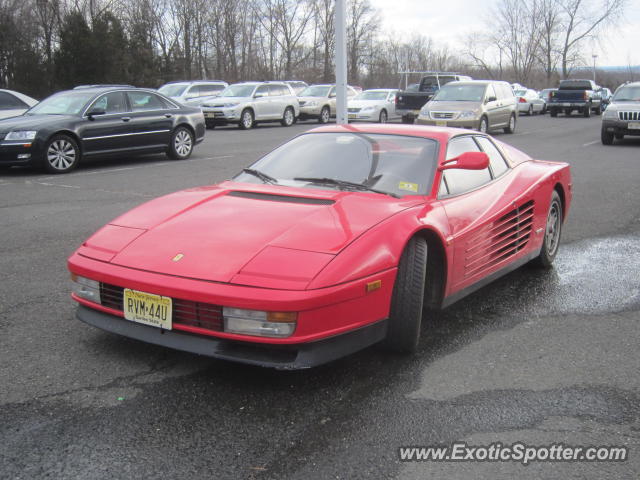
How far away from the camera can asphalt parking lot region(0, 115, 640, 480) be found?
2.64 metres

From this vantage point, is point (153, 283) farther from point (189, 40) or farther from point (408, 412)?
point (189, 40)

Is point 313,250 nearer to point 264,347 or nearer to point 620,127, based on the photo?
point 264,347

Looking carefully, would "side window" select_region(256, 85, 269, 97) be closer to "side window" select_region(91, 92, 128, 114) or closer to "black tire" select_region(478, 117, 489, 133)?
"black tire" select_region(478, 117, 489, 133)

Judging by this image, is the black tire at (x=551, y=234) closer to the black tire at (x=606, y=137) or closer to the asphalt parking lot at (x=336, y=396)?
the asphalt parking lot at (x=336, y=396)

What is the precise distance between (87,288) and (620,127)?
1605 centimetres

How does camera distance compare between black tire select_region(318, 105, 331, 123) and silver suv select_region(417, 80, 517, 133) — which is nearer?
silver suv select_region(417, 80, 517, 133)

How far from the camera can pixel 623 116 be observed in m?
16.6

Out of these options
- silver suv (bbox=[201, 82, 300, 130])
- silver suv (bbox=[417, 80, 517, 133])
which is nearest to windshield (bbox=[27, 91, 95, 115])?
silver suv (bbox=[417, 80, 517, 133])

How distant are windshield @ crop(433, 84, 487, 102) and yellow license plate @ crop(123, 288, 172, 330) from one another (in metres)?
17.1

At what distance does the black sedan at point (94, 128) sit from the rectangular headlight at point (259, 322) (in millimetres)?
9261

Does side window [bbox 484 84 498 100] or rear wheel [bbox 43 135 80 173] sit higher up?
side window [bbox 484 84 498 100]

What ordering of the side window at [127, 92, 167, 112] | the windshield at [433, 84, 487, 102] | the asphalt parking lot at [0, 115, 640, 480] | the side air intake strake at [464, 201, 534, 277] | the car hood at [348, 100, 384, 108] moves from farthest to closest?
the car hood at [348, 100, 384, 108] < the windshield at [433, 84, 487, 102] < the side window at [127, 92, 167, 112] < the side air intake strake at [464, 201, 534, 277] < the asphalt parking lot at [0, 115, 640, 480]

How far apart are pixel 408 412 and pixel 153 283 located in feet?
4.41

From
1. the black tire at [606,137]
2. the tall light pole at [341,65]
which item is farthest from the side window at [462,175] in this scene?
the black tire at [606,137]
